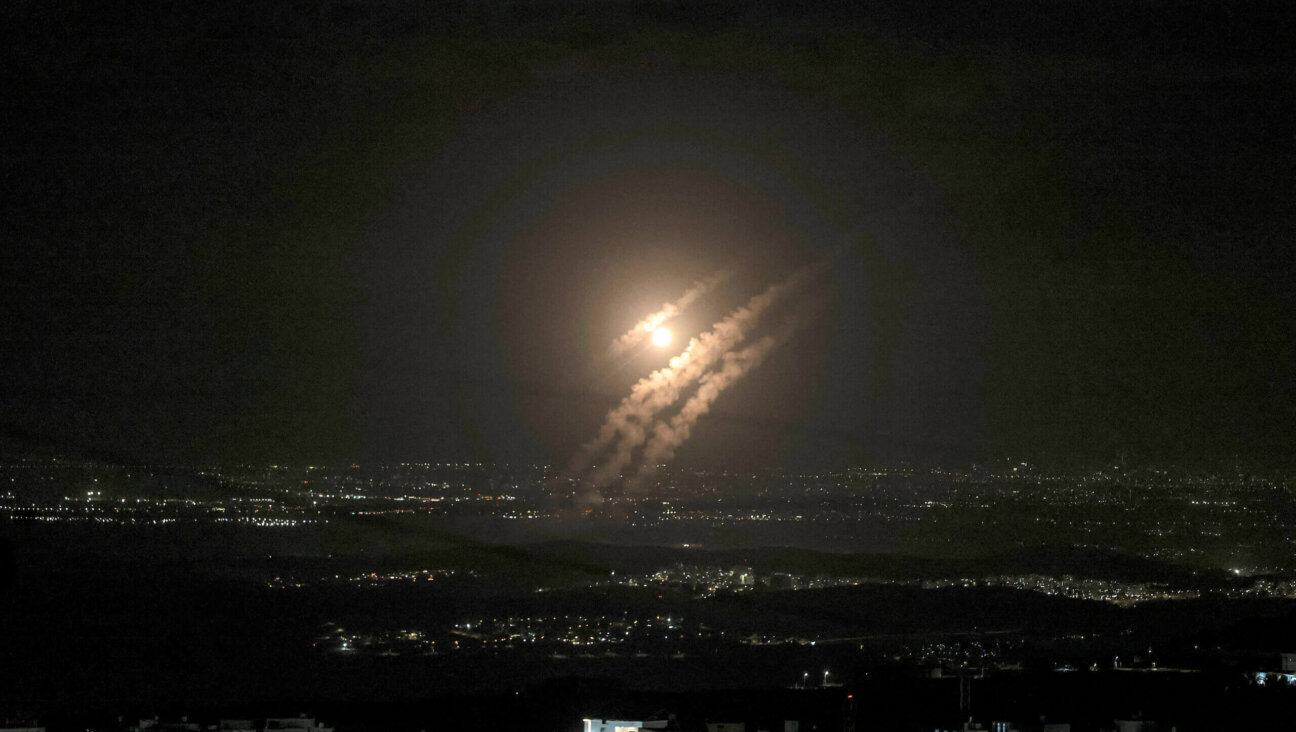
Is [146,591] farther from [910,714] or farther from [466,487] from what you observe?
[910,714]

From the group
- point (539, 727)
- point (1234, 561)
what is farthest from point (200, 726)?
point (1234, 561)

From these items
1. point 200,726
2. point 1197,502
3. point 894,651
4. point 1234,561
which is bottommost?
point 200,726

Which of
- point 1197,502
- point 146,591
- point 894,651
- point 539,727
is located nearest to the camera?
point 539,727

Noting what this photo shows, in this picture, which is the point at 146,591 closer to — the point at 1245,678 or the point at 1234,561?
the point at 1245,678

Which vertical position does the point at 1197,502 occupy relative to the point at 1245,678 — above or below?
above

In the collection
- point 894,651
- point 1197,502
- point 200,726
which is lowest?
point 200,726

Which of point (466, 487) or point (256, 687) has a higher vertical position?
point (466, 487)

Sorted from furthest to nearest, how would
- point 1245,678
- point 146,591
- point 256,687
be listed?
point 146,591
point 256,687
point 1245,678

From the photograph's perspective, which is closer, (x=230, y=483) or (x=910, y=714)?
(x=910, y=714)

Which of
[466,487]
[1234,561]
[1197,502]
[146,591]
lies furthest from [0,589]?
[1197,502]
